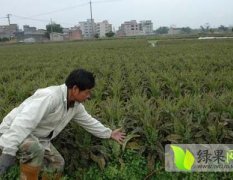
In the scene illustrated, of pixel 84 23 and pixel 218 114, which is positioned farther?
pixel 84 23

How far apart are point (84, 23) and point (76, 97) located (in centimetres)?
15389

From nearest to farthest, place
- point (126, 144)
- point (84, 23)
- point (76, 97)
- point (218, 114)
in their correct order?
point (76, 97) → point (126, 144) → point (218, 114) → point (84, 23)

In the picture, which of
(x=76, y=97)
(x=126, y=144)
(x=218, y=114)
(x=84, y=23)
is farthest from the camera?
(x=84, y=23)

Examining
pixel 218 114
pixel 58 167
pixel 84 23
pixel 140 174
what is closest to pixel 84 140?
pixel 58 167

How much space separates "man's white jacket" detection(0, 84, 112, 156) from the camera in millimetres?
2953

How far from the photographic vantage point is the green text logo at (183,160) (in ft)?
11.8

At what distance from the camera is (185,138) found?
147 inches

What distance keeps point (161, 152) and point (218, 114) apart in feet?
3.14

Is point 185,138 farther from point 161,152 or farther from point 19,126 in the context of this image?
point 19,126

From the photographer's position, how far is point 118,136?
151 inches

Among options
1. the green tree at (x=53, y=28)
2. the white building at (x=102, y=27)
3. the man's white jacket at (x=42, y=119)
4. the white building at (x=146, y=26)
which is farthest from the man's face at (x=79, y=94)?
the white building at (x=146, y=26)

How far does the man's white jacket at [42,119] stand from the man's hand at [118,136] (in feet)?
0.19

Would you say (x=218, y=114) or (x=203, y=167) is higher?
(x=218, y=114)

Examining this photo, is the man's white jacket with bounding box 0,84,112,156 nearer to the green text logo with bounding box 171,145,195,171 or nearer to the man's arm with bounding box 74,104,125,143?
the man's arm with bounding box 74,104,125,143
